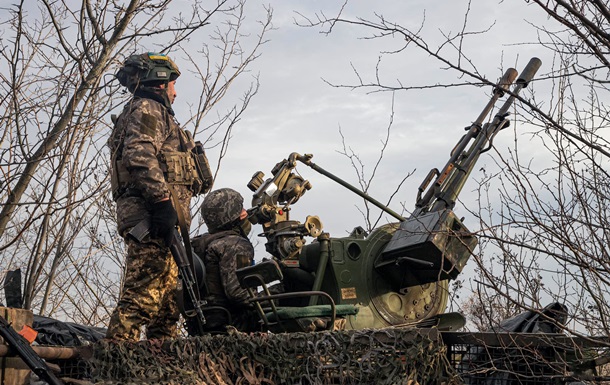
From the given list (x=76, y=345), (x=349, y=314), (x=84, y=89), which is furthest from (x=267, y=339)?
(x=84, y=89)

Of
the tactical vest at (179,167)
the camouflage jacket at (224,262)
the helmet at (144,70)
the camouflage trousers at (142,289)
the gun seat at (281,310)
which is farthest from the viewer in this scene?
the helmet at (144,70)

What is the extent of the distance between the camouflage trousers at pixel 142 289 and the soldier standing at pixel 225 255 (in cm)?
35

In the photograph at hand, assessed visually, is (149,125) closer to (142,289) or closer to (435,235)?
(142,289)

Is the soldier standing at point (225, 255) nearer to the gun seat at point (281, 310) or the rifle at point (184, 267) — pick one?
the rifle at point (184, 267)

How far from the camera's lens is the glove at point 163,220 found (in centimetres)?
646

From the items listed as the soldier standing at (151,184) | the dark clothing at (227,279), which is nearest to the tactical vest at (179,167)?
the soldier standing at (151,184)

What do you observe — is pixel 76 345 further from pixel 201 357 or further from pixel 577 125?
pixel 577 125

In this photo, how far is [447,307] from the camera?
716 centimetres

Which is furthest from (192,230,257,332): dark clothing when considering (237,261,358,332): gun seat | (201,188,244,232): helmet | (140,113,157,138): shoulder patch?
(140,113,157,138): shoulder patch

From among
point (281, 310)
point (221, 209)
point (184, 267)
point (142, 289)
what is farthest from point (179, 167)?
point (281, 310)

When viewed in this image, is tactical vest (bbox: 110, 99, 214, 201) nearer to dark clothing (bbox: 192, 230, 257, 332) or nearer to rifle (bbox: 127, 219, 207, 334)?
rifle (bbox: 127, 219, 207, 334)

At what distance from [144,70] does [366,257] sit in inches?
93.4

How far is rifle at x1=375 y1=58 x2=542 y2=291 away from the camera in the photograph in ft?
21.1

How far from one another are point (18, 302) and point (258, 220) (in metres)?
2.04
